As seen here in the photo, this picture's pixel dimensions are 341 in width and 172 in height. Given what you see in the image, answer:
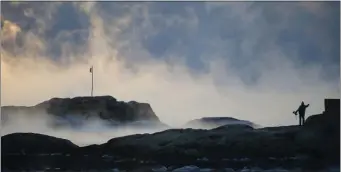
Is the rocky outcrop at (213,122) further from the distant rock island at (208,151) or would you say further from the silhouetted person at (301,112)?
the silhouetted person at (301,112)

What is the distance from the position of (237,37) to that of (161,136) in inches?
23.8

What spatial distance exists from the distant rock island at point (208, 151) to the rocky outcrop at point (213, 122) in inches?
0.8

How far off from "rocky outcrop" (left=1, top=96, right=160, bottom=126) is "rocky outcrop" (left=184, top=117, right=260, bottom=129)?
0.18 meters

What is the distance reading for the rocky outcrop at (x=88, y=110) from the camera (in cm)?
254

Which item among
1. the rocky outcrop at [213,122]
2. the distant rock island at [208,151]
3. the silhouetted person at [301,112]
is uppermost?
the silhouetted person at [301,112]

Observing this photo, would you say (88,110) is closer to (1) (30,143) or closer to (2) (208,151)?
(1) (30,143)

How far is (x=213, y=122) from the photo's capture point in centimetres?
255

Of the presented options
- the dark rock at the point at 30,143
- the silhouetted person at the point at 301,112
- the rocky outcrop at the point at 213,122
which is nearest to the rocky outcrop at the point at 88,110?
the dark rock at the point at 30,143

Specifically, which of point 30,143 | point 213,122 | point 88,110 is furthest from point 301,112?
point 30,143

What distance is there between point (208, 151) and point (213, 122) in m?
0.14

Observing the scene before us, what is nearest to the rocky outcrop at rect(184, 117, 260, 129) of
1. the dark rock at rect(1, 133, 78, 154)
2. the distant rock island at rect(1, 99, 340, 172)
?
the distant rock island at rect(1, 99, 340, 172)

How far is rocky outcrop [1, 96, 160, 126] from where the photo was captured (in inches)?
99.8

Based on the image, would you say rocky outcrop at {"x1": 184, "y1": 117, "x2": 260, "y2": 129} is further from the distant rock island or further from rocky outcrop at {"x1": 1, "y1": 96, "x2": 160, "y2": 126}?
rocky outcrop at {"x1": 1, "y1": 96, "x2": 160, "y2": 126}

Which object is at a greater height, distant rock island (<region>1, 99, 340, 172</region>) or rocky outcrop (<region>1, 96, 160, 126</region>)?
rocky outcrop (<region>1, 96, 160, 126</region>)
